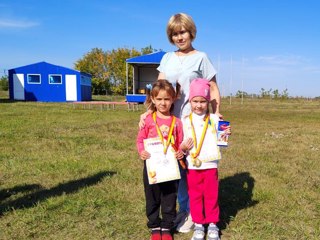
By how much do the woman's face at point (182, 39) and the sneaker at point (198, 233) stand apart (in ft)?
5.48

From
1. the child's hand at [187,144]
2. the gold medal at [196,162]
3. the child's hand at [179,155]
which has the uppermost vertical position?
the child's hand at [187,144]

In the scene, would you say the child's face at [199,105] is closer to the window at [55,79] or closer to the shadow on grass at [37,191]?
the shadow on grass at [37,191]

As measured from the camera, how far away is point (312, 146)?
26.0 ft

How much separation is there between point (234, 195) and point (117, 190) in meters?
1.54

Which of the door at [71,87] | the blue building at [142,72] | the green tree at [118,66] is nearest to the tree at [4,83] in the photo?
the green tree at [118,66]

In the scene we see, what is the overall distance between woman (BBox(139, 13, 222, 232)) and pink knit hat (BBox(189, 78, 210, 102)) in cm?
15

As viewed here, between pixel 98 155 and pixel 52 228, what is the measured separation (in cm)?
318

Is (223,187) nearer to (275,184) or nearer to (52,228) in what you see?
(275,184)

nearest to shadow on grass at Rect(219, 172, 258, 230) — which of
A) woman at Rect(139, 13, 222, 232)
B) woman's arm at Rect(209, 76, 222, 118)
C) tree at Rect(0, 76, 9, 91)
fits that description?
woman at Rect(139, 13, 222, 232)

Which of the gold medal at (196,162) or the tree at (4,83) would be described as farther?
the tree at (4,83)

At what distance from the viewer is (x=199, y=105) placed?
2967 millimetres

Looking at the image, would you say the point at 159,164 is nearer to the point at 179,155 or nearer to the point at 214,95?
the point at 179,155

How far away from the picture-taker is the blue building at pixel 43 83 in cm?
2986

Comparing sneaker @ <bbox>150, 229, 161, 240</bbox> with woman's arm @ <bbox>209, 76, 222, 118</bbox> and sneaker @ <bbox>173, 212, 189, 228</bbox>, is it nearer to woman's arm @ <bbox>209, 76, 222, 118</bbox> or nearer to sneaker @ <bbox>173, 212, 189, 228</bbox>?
sneaker @ <bbox>173, 212, 189, 228</bbox>
